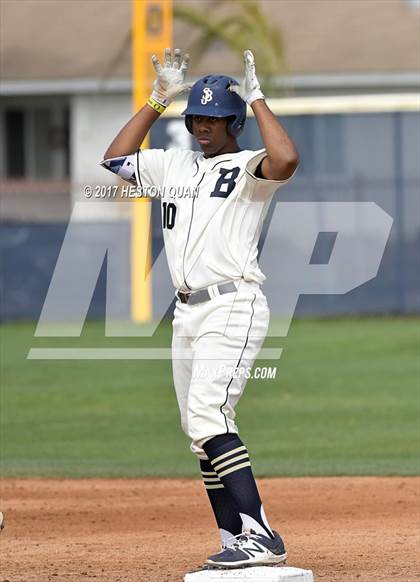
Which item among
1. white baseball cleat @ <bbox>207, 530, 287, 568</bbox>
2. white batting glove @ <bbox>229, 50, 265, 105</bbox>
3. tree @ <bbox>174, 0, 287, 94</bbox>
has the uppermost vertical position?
white batting glove @ <bbox>229, 50, 265, 105</bbox>

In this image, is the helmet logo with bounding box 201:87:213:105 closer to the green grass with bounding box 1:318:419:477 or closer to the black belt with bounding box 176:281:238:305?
the black belt with bounding box 176:281:238:305

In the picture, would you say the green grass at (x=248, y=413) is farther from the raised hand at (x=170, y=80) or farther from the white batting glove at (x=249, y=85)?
the white batting glove at (x=249, y=85)

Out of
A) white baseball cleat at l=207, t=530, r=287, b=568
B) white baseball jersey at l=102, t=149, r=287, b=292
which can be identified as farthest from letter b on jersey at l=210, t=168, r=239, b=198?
white baseball cleat at l=207, t=530, r=287, b=568

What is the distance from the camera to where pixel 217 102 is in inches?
225

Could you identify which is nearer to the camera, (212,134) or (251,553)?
(251,553)

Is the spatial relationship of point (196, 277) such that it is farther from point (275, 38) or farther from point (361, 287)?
point (275, 38)

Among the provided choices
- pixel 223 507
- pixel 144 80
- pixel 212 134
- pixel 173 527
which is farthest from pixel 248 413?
pixel 144 80

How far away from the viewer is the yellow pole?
20.1 meters

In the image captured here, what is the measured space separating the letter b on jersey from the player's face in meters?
0.17

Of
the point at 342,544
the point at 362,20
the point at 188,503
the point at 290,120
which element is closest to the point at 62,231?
the point at 290,120

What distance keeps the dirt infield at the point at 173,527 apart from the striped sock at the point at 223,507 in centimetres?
37

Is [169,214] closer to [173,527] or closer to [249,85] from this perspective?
[249,85]

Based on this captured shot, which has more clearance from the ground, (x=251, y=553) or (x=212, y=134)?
(x=212, y=134)

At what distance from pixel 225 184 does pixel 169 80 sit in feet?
2.45
